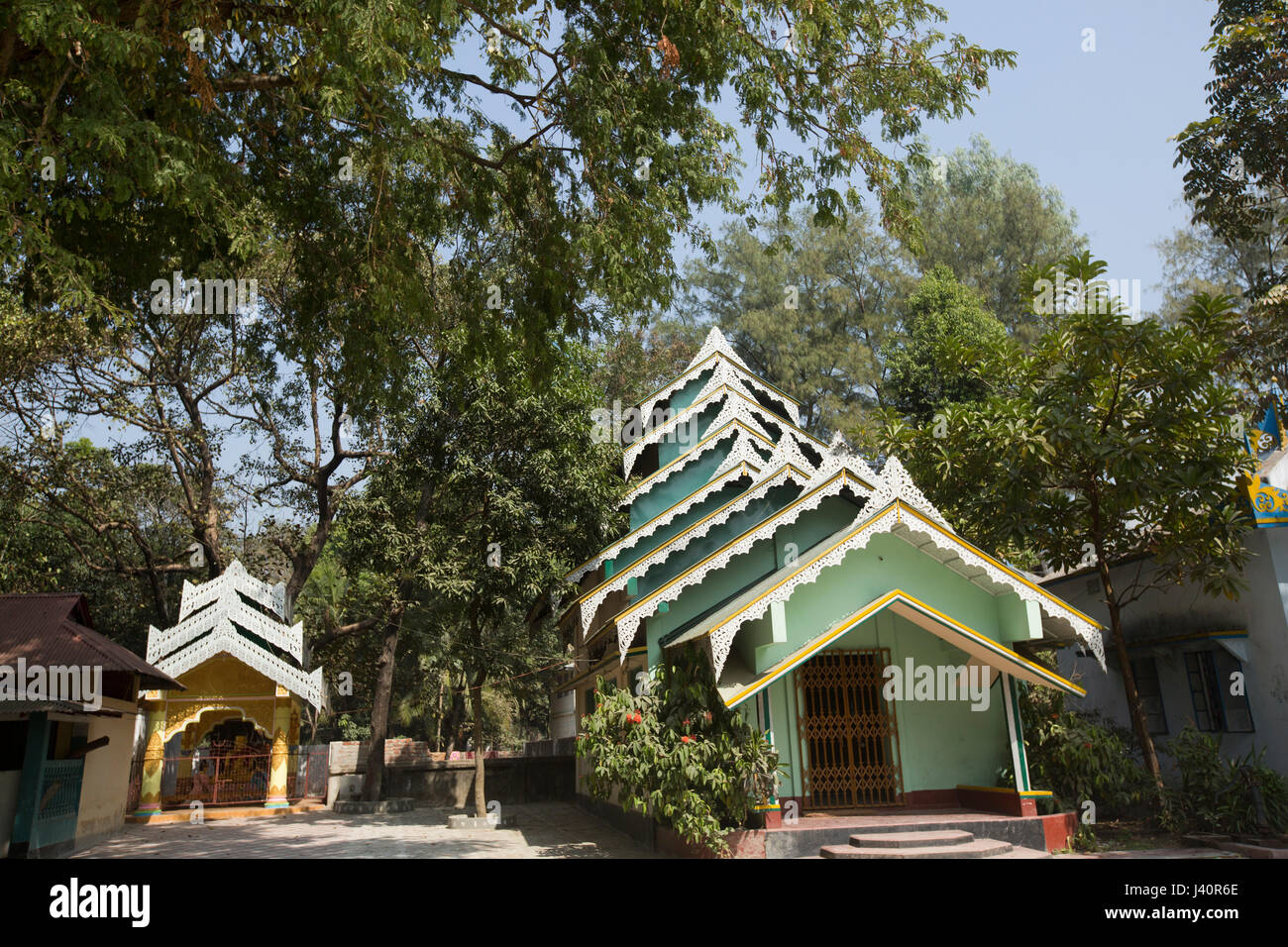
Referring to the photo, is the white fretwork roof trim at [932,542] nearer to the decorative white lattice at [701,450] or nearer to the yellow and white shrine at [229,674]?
the decorative white lattice at [701,450]

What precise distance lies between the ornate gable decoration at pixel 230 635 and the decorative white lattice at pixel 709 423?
9.44m

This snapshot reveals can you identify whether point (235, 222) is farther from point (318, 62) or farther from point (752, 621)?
point (752, 621)

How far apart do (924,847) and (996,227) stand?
29.4 m

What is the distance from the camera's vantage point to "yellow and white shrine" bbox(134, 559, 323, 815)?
802 inches

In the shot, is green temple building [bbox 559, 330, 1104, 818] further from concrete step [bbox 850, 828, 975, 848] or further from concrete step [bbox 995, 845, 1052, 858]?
concrete step [bbox 850, 828, 975, 848]

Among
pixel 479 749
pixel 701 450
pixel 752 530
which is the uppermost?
pixel 701 450

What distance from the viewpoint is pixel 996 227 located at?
3381 cm

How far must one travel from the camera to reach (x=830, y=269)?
35.9 metres

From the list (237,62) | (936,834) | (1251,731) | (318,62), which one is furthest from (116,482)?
(1251,731)

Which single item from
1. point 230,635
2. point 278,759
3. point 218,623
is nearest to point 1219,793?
point 230,635

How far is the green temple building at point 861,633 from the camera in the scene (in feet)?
37.7

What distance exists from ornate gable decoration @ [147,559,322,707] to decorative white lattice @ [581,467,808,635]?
10180 millimetres

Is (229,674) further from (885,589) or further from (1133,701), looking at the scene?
(1133,701)

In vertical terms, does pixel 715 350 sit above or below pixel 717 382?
above
